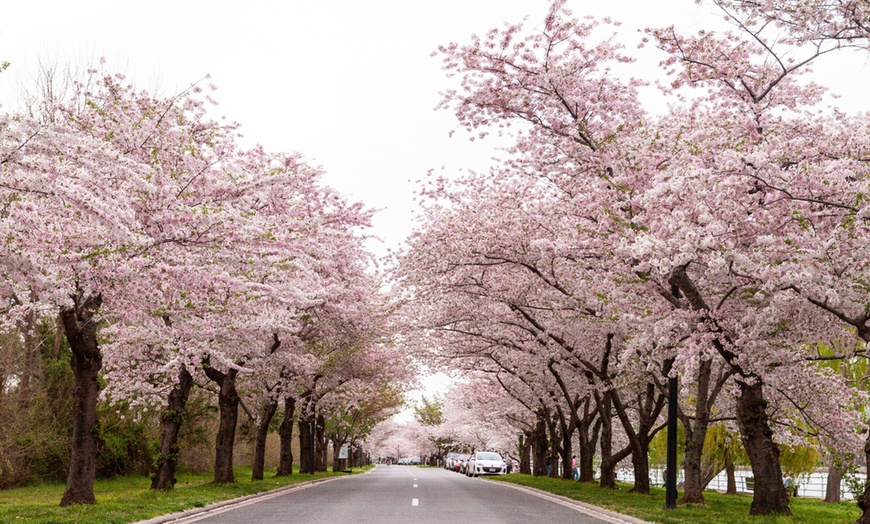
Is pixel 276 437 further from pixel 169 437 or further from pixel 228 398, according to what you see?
pixel 169 437

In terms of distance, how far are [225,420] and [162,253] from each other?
14.1 meters

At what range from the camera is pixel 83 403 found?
16672 mm

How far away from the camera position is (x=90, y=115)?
56.6 ft

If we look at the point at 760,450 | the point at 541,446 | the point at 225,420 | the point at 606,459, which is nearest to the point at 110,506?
the point at 225,420

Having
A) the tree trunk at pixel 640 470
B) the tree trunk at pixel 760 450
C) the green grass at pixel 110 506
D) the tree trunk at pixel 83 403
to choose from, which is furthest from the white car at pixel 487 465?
the tree trunk at pixel 83 403

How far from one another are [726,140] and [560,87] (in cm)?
386

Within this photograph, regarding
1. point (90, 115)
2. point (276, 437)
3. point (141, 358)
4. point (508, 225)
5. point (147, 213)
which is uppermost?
point (90, 115)

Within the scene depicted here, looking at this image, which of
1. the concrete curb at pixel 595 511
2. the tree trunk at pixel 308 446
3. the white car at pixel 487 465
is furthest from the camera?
the white car at pixel 487 465

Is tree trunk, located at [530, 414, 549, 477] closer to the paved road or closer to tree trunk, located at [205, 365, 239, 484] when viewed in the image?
tree trunk, located at [205, 365, 239, 484]

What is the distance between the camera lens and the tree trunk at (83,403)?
16.2 metres

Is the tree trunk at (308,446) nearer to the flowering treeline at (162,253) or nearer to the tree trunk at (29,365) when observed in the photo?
the flowering treeline at (162,253)

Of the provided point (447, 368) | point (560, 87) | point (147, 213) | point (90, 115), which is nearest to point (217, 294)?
point (147, 213)

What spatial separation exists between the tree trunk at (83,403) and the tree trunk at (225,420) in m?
8.67

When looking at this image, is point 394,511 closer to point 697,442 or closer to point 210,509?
point 210,509
